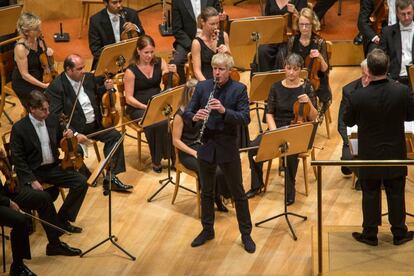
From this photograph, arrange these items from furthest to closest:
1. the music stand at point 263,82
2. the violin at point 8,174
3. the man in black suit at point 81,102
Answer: the music stand at point 263,82
the man in black suit at point 81,102
the violin at point 8,174

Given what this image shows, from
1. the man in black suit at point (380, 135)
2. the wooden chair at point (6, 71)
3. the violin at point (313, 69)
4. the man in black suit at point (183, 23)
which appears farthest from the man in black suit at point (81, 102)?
the man in black suit at point (380, 135)

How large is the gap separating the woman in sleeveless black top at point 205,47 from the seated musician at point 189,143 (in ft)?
3.73

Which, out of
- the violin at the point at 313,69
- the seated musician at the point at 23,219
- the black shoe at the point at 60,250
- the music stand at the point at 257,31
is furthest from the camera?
the music stand at the point at 257,31

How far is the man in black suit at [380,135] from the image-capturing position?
20.2 feet

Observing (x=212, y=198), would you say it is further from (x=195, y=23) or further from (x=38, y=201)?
(x=195, y=23)

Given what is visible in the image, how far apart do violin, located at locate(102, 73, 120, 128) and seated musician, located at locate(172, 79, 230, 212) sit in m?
0.66

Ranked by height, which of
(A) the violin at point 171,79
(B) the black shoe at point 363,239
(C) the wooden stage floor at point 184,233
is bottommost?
(C) the wooden stage floor at point 184,233

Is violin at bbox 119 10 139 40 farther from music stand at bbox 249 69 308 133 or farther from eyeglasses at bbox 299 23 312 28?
eyeglasses at bbox 299 23 312 28

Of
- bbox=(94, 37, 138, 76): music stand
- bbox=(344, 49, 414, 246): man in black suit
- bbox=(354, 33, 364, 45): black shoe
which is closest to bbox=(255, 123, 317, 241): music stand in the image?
bbox=(344, 49, 414, 246): man in black suit

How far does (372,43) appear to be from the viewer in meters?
8.86

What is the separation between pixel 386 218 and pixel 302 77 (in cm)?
149

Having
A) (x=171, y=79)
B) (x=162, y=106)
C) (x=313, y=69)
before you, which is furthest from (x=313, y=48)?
(x=162, y=106)

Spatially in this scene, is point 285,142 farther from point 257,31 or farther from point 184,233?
point 257,31

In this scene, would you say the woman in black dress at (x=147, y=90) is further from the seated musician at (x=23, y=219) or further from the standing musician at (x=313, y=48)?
the seated musician at (x=23, y=219)
